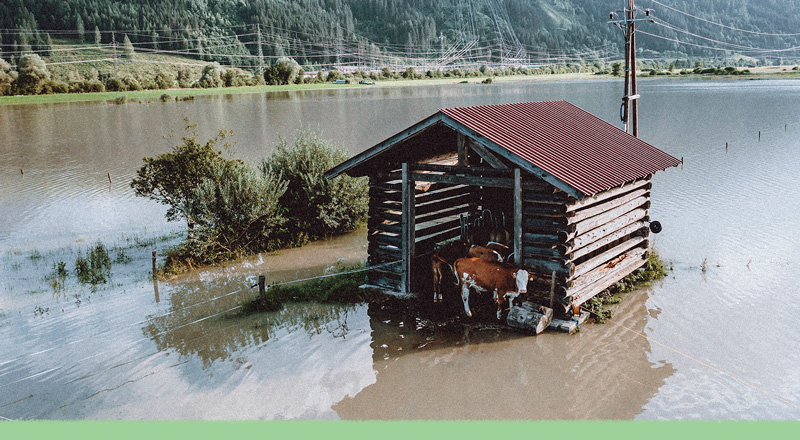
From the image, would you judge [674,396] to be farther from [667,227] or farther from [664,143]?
[664,143]

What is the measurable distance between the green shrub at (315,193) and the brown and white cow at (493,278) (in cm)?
833

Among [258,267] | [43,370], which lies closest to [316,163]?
[258,267]

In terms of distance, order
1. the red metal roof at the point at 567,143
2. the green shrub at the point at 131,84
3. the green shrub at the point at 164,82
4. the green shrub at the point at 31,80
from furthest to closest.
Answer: the green shrub at the point at 164,82 < the green shrub at the point at 131,84 < the green shrub at the point at 31,80 < the red metal roof at the point at 567,143

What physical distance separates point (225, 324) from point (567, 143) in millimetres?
8310

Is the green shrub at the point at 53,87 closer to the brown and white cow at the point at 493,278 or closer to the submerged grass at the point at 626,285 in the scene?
the brown and white cow at the point at 493,278

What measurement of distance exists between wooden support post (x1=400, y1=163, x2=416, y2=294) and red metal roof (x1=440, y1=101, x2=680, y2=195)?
1.90m

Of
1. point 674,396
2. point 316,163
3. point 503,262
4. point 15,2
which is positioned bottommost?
point 674,396

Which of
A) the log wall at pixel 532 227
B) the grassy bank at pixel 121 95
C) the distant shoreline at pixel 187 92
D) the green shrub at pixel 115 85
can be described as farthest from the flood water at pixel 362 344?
the green shrub at pixel 115 85

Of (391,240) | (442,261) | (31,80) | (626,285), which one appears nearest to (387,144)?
(391,240)

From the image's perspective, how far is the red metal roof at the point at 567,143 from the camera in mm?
11914

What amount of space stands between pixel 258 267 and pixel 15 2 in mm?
211452

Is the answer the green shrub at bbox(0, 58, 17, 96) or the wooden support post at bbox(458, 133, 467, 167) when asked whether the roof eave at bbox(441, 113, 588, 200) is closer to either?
the wooden support post at bbox(458, 133, 467, 167)

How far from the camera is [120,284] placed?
1627 centimetres

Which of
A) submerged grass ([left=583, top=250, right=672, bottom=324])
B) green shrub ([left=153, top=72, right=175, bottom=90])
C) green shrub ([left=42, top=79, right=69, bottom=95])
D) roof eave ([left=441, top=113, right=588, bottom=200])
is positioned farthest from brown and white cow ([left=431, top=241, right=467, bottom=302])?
green shrub ([left=153, top=72, right=175, bottom=90])
